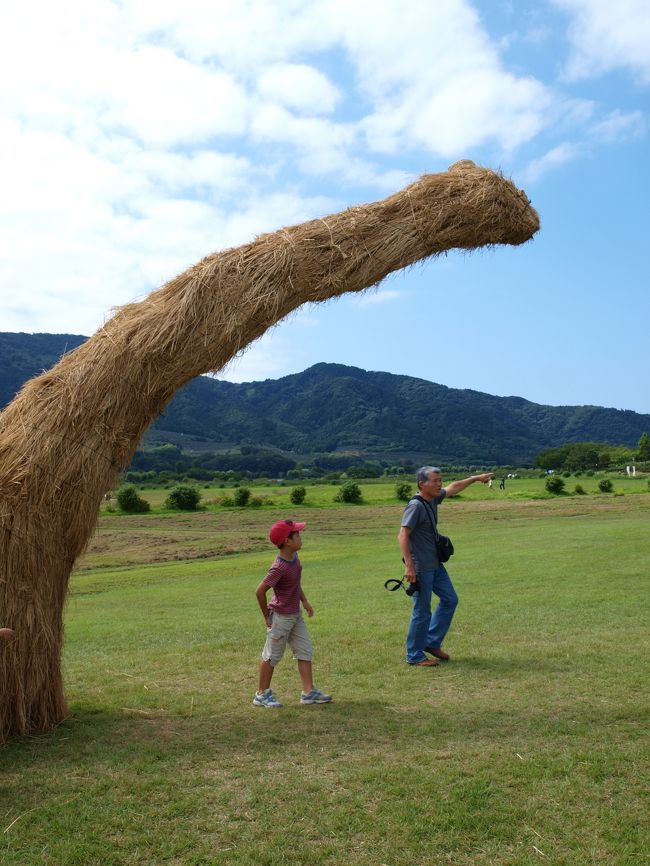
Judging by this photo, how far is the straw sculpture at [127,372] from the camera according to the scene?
18.5ft

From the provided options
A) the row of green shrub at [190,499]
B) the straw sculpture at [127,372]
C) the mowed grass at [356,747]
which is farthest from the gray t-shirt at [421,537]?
the row of green shrub at [190,499]

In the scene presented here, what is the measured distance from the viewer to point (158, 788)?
15.2 feet

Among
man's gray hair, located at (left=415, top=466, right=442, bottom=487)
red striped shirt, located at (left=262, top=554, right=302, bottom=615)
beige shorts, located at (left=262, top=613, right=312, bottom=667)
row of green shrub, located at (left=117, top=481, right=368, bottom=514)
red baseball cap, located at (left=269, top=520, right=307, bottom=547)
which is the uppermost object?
man's gray hair, located at (left=415, top=466, right=442, bottom=487)

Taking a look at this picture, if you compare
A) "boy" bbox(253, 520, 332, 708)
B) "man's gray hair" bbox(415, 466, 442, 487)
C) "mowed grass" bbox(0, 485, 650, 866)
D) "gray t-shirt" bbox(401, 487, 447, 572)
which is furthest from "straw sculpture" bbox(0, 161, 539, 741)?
"gray t-shirt" bbox(401, 487, 447, 572)

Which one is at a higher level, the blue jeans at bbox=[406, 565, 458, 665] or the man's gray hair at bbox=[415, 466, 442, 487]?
the man's gray hair at bbox=[415, 466, 442, 487]

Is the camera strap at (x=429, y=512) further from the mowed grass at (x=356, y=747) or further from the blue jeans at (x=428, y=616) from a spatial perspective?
the mowed grass at (x=356, y=747)

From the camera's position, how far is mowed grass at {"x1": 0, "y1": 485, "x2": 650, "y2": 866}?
12.9 ft

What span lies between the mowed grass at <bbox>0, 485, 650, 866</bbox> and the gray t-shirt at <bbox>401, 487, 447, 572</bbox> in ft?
3.34

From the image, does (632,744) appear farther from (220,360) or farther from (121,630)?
(121,630)

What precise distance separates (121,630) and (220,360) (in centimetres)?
596

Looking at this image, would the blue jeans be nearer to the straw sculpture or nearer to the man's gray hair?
the man's gray hair

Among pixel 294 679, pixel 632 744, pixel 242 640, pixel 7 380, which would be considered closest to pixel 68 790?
pixel 294 679

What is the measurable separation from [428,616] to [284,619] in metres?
1.81

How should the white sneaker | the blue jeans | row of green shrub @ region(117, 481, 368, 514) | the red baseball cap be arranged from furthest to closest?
row of green shrub @ region(117, 481, 368, 514)
the blue jeans
the red baseball cap
the white sneaker
